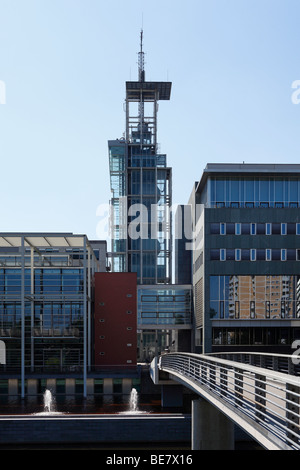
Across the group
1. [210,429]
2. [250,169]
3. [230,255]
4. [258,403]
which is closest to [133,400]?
[230,255]

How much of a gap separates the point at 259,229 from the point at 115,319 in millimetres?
14989

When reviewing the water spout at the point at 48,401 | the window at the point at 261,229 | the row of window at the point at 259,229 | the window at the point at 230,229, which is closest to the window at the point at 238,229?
the row of window at the point at 259,229

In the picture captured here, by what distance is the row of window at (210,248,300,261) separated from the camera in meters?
49.5

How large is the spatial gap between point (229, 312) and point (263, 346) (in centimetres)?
391

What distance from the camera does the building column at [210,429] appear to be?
769 inches

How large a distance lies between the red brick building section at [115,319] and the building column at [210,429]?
106 ft

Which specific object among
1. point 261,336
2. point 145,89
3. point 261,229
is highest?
point 145,89

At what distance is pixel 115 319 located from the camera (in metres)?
53.8

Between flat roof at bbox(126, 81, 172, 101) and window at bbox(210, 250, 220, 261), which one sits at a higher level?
flat roof at bbox(126, 81, 172, 101)

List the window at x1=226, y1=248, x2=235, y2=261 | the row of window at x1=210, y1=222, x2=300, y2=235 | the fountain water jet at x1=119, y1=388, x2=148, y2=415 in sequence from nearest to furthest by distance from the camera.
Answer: the fountain water jet at x1=119, y1=388, x2=148, y2=415 < the window at x1=226, y1=248, x2=235, y2=261 < the row of window at x1=210, y1=222, x2=300, y2=235

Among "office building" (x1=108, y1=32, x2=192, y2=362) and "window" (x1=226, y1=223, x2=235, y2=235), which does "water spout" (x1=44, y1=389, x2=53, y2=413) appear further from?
"office building" (x1=108, y1=32, x2=192, y2=362)

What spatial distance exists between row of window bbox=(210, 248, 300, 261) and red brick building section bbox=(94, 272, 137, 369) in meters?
8.74

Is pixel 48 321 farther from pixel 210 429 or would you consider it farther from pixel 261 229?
pixel 210 429

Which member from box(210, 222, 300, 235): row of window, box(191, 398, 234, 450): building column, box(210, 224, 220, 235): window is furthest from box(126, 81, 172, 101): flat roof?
box(191, 398, 234, 450): building column
